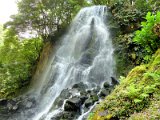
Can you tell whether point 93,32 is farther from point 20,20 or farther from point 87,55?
point 20,20

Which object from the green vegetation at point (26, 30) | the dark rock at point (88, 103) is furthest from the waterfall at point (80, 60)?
the dark rock at point (88, 103)

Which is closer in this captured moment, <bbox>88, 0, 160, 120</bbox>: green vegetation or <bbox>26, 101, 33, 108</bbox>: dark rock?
<bbox>88, 0, 160, 120</bbox>: green vegetation

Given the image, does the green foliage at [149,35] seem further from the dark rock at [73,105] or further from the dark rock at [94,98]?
the dark rock at [73,105]

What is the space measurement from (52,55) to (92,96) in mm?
8152

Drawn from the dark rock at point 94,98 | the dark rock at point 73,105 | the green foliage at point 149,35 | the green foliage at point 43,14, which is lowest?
the dark rock at point 73,105

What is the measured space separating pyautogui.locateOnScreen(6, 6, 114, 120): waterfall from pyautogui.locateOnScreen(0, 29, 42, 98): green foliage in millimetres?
2529

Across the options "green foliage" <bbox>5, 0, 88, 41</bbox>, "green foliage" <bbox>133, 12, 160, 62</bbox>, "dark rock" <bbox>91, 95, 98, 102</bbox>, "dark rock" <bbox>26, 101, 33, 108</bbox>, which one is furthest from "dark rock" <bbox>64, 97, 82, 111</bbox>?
"green foliage" <bbox>5, 0, 88, 41</bbox>

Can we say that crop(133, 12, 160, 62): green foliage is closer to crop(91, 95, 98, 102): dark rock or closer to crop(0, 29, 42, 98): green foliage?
crop(91, 95, 98, 102): dark rock

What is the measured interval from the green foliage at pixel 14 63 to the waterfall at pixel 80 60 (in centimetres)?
253

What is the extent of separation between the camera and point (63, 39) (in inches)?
701

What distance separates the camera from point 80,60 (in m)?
14.1

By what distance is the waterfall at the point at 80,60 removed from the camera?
41.8 feet

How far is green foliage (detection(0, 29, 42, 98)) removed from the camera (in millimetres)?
17875

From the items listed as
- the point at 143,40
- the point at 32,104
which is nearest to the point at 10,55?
the point at 32,104
